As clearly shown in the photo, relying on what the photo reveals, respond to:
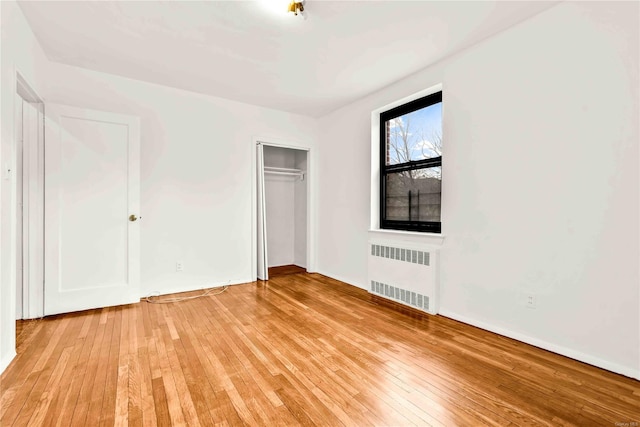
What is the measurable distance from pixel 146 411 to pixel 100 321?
1.73 meters

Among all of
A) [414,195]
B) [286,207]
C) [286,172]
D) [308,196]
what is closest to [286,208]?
[286,207]

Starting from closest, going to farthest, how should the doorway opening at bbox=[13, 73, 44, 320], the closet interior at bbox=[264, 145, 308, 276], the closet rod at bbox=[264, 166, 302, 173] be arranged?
the doorway opening at bbox=[13, 73, 44, 320], the closet rod at bbox=[264, 166, 302, 173], the closet interior at bbox=[264, 145, 308, 276]

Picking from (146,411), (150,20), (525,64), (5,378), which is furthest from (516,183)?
(5,378)

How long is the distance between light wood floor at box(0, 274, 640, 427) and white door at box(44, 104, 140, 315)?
352mm

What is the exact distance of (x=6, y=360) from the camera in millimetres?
2008

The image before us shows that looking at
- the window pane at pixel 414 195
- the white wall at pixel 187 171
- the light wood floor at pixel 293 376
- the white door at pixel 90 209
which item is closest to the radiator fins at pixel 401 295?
the light wood floor at pixel 293 376

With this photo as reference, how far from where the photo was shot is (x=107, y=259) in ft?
10.7

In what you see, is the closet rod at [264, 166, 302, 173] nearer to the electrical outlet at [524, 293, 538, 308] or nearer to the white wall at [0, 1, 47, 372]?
the white wall at [0, 1, 47, 372]

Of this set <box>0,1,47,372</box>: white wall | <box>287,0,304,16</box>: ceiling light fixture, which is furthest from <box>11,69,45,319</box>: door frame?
<box>287,0,304,16</box>: ceiling light fixture

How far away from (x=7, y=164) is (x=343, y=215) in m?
3.45

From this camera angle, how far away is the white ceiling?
2268 mm

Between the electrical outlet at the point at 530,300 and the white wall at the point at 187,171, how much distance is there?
10.8 ft

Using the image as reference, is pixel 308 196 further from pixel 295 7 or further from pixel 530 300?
pixel 530 300

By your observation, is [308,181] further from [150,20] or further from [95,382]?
[95,382]
